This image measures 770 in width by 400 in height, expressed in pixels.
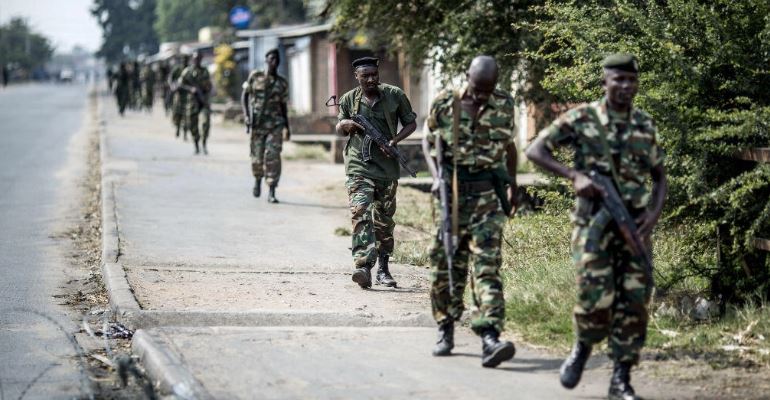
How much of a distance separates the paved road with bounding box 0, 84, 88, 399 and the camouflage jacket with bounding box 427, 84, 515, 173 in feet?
7.86

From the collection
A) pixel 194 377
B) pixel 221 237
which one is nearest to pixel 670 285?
pixel 194 377

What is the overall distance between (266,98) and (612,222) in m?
9.11

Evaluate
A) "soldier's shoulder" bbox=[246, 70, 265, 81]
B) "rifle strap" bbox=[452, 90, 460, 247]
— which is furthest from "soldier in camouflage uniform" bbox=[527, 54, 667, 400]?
"soldier's shoulder" bbox=[246, 70, 265, 81]

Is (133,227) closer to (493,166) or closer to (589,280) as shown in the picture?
(493,166)

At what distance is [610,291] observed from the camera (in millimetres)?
5914

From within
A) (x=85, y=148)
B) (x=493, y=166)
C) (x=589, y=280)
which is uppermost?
(x=493, y=166)

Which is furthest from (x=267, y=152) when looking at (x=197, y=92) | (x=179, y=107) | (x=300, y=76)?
(x=300, y=76)

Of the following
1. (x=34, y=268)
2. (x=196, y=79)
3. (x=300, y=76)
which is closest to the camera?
(x=34, y=268)

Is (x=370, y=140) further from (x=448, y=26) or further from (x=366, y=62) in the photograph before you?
(x=448, y=26)

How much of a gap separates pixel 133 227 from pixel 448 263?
250 inches

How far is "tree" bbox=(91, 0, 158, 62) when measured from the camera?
13912 centimetres

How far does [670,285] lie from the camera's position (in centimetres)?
794

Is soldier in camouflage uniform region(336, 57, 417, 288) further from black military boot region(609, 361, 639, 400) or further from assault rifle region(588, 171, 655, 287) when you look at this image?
black military boot region(609, 361, 639, 400)

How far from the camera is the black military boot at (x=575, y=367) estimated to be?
6008mm
